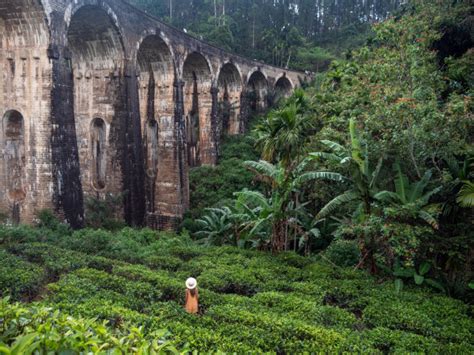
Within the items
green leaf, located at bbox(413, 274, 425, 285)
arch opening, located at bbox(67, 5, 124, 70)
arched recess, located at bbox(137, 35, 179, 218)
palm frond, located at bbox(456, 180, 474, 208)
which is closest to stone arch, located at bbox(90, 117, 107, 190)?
arch opening, located at bbox(67, 5, 124, 70)

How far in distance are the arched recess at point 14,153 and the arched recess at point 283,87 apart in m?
26.6

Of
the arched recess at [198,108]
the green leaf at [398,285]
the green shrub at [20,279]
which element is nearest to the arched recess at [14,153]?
the green shrub at [20,279]

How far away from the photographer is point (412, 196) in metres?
8.41

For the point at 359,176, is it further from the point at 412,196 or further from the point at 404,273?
the point at 404,273

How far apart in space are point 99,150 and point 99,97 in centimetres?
209

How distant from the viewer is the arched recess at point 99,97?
15570mm

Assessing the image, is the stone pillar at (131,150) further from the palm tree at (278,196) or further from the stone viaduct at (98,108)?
the palm tree at (278,196)

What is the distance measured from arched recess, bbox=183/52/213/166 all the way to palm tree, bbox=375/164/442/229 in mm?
16179

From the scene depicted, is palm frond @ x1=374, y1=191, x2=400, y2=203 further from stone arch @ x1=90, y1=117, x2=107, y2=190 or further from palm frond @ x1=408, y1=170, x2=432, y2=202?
stone arch @ x1=90, y1=117, x2=107, y2=190

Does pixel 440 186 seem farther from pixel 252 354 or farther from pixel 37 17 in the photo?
pixel 37 17

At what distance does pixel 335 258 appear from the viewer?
10773 mm

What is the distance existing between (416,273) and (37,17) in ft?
38.5

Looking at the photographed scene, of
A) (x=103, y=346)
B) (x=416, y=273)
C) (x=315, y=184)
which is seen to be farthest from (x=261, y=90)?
(x=103, y=346)

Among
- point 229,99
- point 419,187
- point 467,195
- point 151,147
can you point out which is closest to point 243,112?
point 229,99
